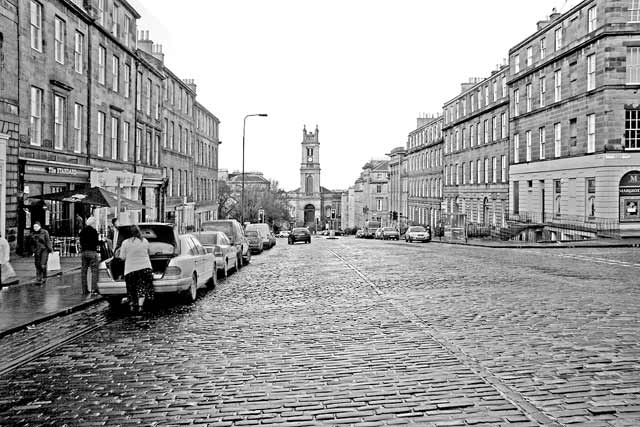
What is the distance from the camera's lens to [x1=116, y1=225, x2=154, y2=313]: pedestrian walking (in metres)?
12.5

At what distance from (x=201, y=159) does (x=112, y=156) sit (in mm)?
31769

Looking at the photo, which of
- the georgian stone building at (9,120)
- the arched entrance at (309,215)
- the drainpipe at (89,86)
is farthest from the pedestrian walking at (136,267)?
the arched entrance at (309,215)

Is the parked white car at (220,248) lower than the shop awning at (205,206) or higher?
lower

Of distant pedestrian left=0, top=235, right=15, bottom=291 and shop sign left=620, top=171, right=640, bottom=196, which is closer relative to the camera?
distant pedestrian left=0, top=235, right=15, bottom=291

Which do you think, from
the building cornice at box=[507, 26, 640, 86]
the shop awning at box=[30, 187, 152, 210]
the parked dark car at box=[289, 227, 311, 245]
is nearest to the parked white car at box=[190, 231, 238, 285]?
the shop awning at box=[30, 187, 152, 210]

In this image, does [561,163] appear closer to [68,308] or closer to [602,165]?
[602,165]

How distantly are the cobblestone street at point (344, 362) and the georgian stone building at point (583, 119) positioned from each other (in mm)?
26770

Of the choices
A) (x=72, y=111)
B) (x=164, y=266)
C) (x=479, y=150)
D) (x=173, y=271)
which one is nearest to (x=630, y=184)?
(x=479, y=150)

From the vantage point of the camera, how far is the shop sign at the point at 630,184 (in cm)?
3884

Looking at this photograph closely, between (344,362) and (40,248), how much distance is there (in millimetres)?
11020

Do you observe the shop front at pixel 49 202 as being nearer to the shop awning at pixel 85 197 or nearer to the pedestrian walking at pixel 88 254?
the shop awning at pixel 85 197

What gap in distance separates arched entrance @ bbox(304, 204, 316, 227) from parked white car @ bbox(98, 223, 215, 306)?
168882 mm

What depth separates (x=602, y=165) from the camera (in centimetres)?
3934

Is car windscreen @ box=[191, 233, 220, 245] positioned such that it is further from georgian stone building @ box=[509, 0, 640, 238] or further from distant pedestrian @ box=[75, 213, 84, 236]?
georgian stone building @ box=[509, 0, 640, 238]
